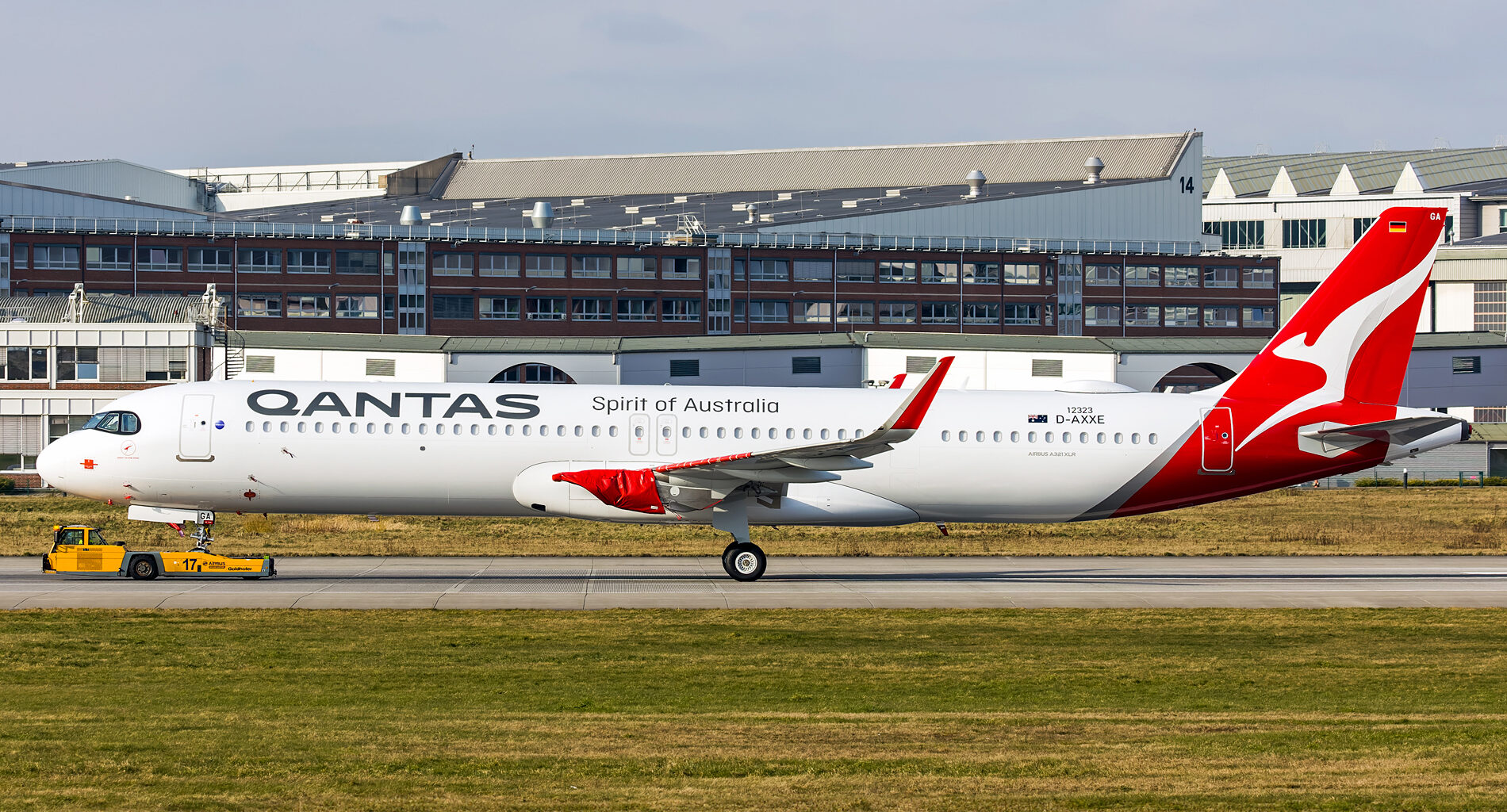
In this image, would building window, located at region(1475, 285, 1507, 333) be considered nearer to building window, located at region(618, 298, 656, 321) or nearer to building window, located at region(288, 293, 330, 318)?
building window, located at region(618, 298, 656, 321)

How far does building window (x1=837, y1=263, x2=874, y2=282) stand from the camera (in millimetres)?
126750

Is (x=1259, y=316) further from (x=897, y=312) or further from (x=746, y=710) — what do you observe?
(x=746, y=710)

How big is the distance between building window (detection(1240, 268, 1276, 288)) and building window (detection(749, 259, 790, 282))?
44577mm

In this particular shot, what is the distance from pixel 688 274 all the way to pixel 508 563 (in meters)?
88.3

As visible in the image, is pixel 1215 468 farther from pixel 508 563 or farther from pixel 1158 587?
pixel 508 563

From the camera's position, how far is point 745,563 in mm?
33188

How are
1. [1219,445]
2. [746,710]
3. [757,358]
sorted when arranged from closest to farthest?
[746,710], [1219,445], [757,358]

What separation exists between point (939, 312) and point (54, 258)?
71.8 m

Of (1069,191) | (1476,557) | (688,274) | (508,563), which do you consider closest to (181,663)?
(508,563)

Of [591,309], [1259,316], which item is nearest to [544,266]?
[591,309]

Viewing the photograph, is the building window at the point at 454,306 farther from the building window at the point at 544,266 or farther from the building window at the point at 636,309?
the building window at the point at 636,309

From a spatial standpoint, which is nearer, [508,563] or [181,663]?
[181,663]

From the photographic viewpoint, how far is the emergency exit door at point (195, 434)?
32.7 m

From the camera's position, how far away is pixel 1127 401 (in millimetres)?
35688
